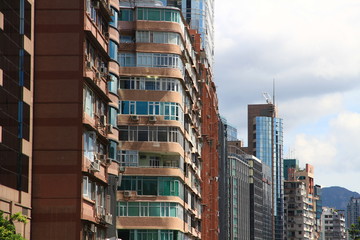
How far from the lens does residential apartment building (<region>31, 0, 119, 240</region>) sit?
52750 mm

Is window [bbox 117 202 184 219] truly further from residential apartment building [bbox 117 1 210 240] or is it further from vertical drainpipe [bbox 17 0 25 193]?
vertical drainpipe [bbox 17 0 25 193]

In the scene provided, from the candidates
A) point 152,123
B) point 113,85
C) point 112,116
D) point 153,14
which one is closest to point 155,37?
point 153,14

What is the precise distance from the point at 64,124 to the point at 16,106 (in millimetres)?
4218

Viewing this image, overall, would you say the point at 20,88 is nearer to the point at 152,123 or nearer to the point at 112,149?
the point at 112,149

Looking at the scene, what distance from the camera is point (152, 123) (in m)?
88.9

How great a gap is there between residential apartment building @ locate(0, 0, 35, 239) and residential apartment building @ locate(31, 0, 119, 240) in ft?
2.37

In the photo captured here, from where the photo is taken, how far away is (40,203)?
172 feet

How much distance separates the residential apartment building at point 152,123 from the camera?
86.9m

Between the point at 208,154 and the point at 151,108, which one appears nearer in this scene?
the point at 151,108

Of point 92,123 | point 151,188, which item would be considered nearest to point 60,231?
point 92,123

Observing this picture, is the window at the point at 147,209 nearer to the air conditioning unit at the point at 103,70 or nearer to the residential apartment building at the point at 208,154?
the air conditioning unit at the point at 103,70

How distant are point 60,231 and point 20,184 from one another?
4.19 m

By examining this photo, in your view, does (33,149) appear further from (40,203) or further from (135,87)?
(135,87)


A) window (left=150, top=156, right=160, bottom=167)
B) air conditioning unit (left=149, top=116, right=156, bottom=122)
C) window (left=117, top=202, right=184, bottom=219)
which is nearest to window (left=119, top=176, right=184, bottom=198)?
window (left=117, top=202, right=184, bottom=219)
